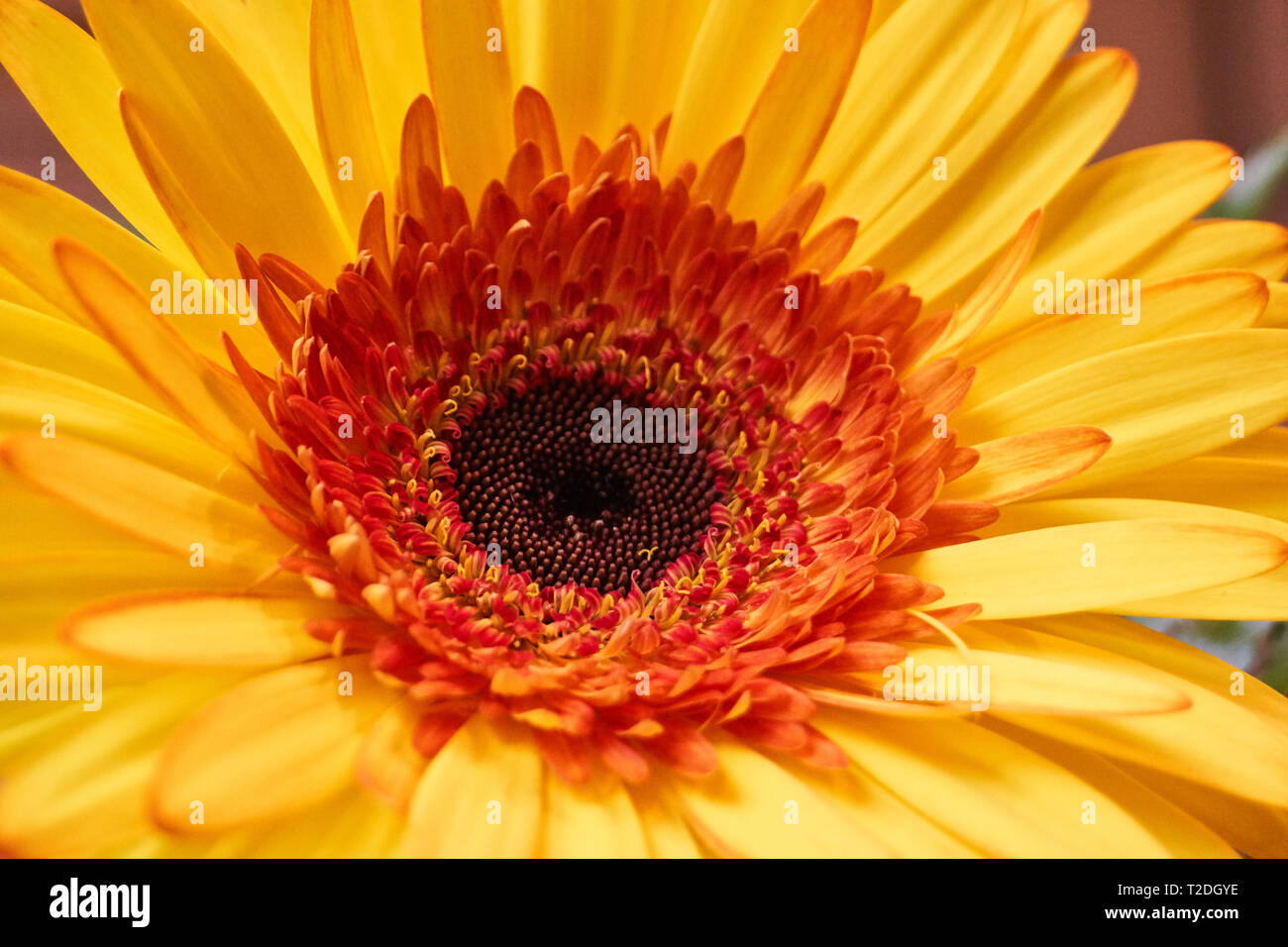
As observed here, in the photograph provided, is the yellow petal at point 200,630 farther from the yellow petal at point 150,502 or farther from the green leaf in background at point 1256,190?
the green leaf in background at point 1256,190

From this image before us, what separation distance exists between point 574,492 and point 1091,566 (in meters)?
0.33

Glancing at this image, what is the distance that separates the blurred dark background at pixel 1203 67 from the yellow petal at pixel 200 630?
3.22ft

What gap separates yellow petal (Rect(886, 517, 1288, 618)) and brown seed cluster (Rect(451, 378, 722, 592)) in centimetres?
20

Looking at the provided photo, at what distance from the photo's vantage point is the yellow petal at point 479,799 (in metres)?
0.40

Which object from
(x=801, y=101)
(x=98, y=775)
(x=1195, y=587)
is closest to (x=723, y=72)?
(x=801, y=101)

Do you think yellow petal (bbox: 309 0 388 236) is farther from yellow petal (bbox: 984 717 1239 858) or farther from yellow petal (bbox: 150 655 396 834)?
yellow petal (bbox: 984 717 1239 858)

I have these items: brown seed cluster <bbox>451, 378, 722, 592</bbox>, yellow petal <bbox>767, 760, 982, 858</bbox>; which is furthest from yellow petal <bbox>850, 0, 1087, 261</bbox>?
yellow petal <bbox>767, 760, 982, 858</bbox>

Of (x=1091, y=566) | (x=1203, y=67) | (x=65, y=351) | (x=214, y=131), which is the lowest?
(x=1091, y=566)

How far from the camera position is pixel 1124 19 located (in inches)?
43.9

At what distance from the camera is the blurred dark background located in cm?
109

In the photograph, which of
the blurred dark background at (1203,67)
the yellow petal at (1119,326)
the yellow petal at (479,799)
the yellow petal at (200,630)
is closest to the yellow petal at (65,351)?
the yellow petal at (200,630)

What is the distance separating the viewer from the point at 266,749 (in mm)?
404

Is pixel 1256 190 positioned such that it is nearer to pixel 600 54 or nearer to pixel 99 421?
pixel 600 54
